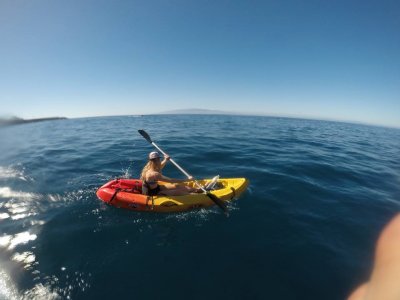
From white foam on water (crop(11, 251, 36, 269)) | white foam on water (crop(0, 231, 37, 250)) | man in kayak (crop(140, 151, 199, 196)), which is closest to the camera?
white foam on water (crop(11, 251, 36, 269))

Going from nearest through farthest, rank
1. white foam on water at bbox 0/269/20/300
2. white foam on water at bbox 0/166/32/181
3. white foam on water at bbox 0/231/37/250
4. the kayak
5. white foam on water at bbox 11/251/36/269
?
white foam on water at bbox 0/269/20/300 < white foam on water at bbox 11/251/36/269 < white foam on water at bbox 0/231/37/250 < the kayak < white foam on water at bbox 0/166/32/181

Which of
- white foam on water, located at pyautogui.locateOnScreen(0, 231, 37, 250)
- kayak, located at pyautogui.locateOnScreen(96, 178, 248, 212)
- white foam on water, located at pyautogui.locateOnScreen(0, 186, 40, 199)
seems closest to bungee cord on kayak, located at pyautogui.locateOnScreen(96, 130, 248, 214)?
kayak, located at pyautogui.locateOnScreen(96, 178, 248, 212)

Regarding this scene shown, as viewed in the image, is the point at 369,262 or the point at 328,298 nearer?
the point at 328,298

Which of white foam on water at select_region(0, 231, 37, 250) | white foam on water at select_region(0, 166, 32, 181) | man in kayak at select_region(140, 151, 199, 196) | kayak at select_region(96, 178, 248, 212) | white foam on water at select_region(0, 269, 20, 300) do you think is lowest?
white foam on water at select_region(0, 269, 20, 300)

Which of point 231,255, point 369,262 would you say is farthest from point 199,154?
point 369,262

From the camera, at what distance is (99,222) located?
679 centimetres

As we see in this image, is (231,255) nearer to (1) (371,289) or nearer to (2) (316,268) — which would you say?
(2) (316,268)

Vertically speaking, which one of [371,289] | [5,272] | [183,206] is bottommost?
[5,272]

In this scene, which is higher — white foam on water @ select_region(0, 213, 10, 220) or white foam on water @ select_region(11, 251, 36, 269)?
white foam on water @ select_region(0, 213, 10, 220)

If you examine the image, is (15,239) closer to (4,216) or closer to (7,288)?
(4,216)

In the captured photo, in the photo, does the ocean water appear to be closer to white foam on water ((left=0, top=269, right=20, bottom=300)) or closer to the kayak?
white foam on water ((left=0, top=269, right=20, bottom=300))

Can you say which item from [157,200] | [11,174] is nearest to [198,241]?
[157,200]

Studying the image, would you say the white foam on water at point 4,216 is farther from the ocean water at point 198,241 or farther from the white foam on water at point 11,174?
the white foam on water at point 11,174

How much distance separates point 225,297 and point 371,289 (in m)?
3.29
